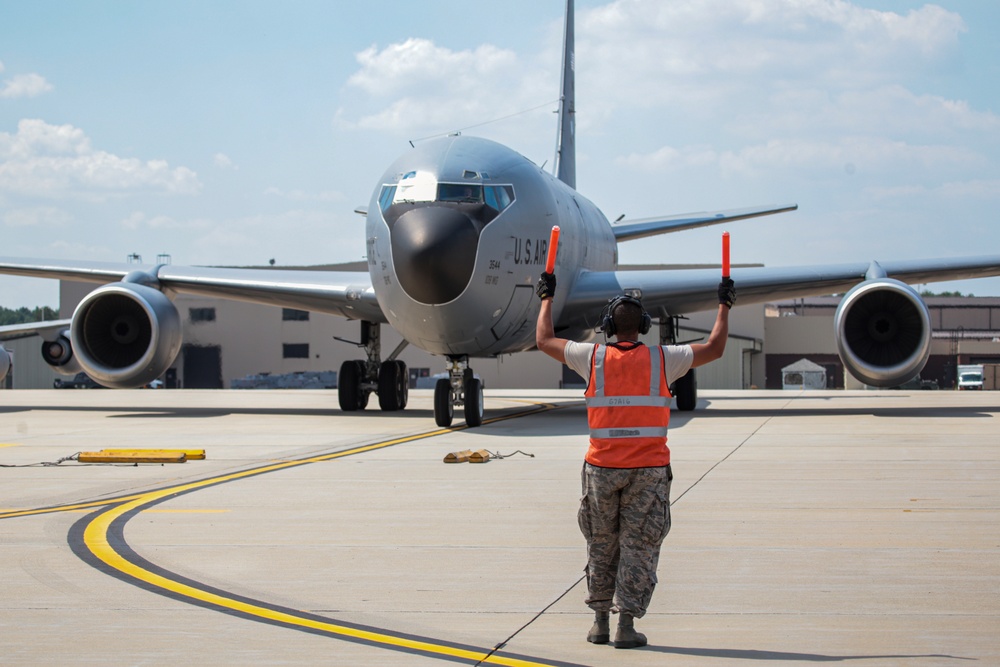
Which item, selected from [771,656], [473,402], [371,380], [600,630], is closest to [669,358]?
[600,630]

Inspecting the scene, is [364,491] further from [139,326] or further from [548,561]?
[139,326]

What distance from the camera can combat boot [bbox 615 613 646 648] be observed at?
15.9 ft

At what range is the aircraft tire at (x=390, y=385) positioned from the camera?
2266 centimetres

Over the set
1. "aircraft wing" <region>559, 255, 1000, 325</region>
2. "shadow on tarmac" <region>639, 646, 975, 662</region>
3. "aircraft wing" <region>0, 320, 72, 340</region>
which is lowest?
"shadow on tarmac" <region>639, 646, 975, 662</region>

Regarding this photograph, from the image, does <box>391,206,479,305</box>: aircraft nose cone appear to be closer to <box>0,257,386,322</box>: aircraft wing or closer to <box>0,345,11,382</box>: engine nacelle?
<box>0,257,386,322</box>: aircraft wing

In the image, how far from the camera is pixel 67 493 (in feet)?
32.0

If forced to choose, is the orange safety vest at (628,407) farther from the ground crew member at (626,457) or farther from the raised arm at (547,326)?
the raised arm at (547,326)

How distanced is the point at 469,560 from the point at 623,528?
165 centimetres

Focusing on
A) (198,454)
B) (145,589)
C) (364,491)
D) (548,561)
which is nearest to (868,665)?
(548,561)

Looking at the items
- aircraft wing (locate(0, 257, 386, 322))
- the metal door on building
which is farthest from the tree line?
aircraft wing (locate(0, 257, 386, 322))

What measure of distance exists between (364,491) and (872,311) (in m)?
13.1

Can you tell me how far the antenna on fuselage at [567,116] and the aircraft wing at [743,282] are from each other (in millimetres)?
9184

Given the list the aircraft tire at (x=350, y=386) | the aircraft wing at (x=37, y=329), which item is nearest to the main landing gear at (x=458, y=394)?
the aircraft tire at (x=350, y=386)

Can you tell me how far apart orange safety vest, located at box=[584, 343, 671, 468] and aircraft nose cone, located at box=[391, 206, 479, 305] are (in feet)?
35.6
